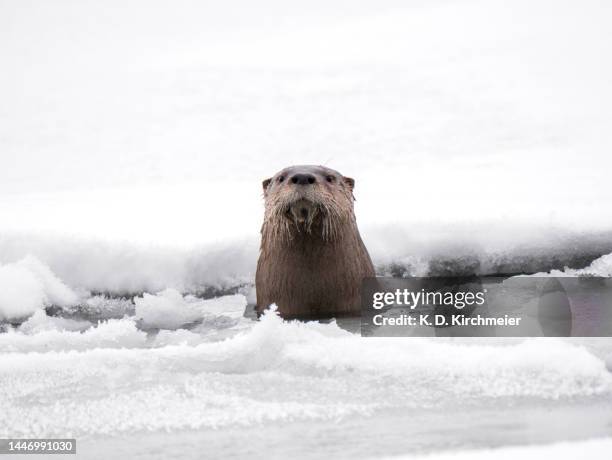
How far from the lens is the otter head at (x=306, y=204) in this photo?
3793 mm

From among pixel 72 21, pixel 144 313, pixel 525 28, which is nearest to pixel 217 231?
pixel 144 313

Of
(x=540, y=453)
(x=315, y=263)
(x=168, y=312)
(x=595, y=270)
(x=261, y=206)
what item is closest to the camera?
(x=540, y=453)

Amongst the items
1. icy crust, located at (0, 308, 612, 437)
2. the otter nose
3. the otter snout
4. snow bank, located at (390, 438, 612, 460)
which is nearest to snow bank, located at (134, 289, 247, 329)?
the otter snout

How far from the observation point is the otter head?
3.79 metres

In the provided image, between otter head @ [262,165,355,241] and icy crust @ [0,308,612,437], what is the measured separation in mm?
706

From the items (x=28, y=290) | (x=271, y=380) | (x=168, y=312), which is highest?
(x=28, y=290)

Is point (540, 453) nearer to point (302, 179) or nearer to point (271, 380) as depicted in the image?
point (271, 380)

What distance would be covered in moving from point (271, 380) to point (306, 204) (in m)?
1.14

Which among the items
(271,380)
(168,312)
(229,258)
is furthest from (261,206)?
(271,380)

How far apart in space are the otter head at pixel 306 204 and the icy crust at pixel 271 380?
2.32 ft

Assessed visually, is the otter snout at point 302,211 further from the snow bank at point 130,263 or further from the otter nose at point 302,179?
the snow bank at point 130,263

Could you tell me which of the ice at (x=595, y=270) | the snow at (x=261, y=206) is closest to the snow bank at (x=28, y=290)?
the snow at (x=261, y=206)

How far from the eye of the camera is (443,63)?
10.9 meters

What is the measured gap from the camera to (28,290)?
4297 millimetres
